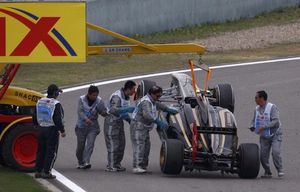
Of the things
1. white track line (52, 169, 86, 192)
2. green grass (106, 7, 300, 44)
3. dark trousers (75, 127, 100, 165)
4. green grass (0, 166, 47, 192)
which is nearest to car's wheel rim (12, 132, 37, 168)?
green grass (0, 166, 47, 192)

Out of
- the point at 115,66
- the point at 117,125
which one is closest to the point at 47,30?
the point at 117,125

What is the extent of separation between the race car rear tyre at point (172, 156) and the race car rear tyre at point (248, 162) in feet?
3.52

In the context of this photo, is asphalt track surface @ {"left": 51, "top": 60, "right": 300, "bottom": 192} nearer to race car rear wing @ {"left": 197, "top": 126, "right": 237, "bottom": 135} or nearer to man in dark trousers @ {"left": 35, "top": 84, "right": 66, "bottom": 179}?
man in dark trousers @ {"left": 35, "top": 84, "right": 66, "bottom": 179}

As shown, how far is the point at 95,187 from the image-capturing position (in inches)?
618

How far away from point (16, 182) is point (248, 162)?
4096mm

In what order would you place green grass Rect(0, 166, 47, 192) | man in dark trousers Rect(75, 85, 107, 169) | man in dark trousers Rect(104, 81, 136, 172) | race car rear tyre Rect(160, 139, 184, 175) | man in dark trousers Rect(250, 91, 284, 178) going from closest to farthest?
green grass Rect(0, 166, 47, 192) < race car rear tyre Rect(160, 139, 184, 175) < man in dark trousers Rect(250, 91, 284, 178) < man in dark trousers Rect(104, 81, 136, 172) < man in dark trousers Rect(75, 85, 107, 169)

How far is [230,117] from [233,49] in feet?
58.8

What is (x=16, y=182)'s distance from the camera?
15.7m

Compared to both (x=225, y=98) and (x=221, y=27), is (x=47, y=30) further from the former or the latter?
(x=221, y=27)

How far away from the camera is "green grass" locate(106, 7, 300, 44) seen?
120 ft

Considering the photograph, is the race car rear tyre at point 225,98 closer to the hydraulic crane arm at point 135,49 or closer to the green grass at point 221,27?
the hydraulic crane arm at point 135,49

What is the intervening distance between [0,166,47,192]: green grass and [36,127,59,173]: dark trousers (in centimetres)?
32

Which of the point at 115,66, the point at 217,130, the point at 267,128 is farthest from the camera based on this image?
the point at 115,66

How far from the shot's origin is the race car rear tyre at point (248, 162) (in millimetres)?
16844
